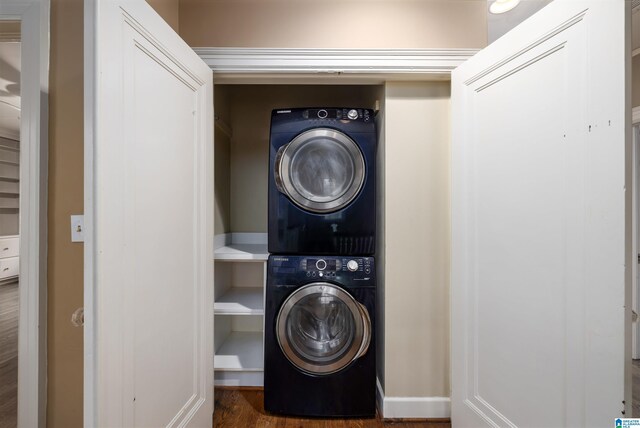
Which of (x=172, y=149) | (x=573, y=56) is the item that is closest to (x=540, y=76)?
(x=573, y=56)

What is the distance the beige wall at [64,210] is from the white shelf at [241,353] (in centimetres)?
81

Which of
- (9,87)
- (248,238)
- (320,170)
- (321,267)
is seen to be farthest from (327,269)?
(9,87)

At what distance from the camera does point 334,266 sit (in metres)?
1.64

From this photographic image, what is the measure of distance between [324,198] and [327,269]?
422 mm

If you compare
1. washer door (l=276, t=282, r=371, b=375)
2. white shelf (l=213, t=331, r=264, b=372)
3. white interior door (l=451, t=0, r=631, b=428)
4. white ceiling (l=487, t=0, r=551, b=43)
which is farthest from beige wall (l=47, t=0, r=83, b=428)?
white ceiling (l=487, t=0, r=551, b=43)

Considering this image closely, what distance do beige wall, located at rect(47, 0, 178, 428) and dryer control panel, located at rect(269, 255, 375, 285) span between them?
91cm

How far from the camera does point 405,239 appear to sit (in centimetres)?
163

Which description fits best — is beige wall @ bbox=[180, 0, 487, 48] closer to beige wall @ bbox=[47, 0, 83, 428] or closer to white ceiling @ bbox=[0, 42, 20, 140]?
beige wall @ bbox=[47, 0, 83, 428]

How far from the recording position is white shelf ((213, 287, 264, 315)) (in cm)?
177

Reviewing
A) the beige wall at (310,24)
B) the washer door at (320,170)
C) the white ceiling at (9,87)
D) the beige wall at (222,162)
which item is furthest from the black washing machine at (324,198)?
the white ceiling at (9,87)

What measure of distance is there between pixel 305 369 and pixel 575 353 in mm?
1250

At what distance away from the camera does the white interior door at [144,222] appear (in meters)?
0.81

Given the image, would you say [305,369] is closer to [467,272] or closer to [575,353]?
[467,272]

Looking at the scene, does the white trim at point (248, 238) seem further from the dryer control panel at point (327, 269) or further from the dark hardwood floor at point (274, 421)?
the dark hardwood floor at point (274, 421)
